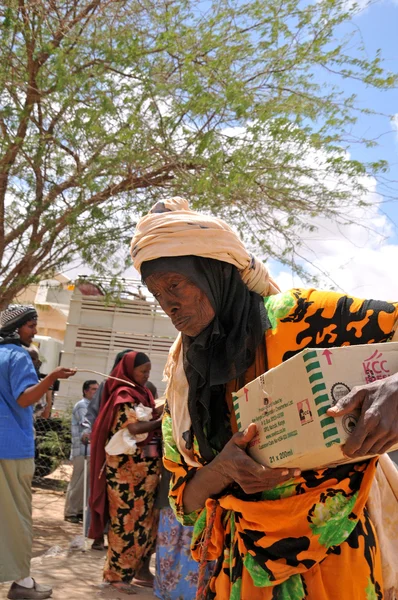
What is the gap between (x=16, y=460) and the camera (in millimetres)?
4902

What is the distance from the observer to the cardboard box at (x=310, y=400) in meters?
1.51

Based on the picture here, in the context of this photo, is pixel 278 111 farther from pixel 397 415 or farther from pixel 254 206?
pixel 397 415

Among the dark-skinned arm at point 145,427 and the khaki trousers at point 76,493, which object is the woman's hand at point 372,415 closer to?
the dark-skinned arm at point 145,427

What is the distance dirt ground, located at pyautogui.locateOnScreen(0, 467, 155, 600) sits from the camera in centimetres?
558

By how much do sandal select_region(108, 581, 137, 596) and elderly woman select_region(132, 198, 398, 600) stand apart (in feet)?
13.4

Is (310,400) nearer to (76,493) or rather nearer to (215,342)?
(215,342)

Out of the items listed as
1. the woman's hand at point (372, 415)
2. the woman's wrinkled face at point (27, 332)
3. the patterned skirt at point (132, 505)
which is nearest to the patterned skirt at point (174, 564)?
the patterned skirt at point (132, 505)

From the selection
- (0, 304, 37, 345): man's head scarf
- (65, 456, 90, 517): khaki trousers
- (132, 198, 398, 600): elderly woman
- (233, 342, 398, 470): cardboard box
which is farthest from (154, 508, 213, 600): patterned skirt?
(233, 342, 398, 470): cardboard box

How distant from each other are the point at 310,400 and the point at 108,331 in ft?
34.0

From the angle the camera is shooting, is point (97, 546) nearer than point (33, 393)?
No

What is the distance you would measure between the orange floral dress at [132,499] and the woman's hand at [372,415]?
186 inches

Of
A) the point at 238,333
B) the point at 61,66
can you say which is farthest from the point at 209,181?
the point at 238,333

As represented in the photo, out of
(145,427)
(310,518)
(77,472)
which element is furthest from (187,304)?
(77,472)

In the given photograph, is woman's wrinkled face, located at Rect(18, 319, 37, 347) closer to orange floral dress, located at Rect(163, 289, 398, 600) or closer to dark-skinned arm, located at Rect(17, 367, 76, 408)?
dark-skinned arm, located at Rect(17, 367, 76, 408)
